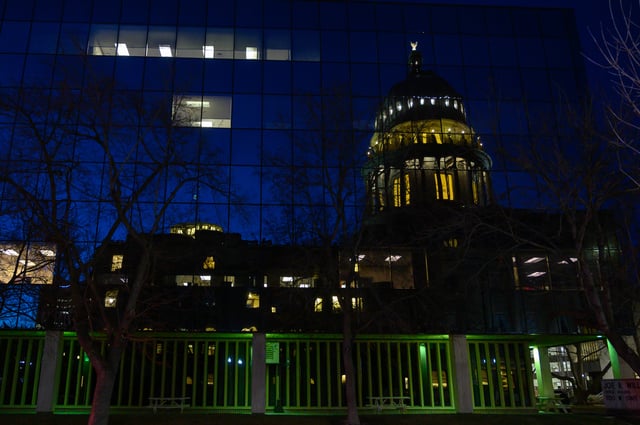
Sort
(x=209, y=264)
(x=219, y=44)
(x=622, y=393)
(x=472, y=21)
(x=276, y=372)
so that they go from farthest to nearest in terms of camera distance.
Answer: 1. (x=472, y=21)
2. (x=219, y=44)
3. (x=209, y=264)
4. (x=276, y=372)
5. (x=622, y=393)

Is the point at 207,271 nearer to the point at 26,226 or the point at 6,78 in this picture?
the point at 26,226

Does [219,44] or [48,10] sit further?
[219,44]

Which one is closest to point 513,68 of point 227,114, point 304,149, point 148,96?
point 304,149

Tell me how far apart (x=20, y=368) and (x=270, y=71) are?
800 inches

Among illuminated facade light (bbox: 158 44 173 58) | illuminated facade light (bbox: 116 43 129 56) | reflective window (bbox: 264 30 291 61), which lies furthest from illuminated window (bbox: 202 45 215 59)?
illuminated facade light (bbox: 116 43 129 56)

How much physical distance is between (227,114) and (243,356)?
1318 centimetres

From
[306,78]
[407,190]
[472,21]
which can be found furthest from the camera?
[472,21]

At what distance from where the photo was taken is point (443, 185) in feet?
100

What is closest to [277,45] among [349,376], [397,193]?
[397,193]

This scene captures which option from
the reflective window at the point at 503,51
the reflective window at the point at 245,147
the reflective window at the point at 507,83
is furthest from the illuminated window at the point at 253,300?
the reflective window at the point at 503,51

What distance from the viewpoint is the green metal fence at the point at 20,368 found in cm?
2544

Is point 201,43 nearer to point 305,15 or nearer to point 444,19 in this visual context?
point 305,15

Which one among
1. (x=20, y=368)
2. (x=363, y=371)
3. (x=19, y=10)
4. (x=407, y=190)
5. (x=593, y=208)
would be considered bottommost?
(x=363, y=371)

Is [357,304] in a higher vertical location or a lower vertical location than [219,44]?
lower
